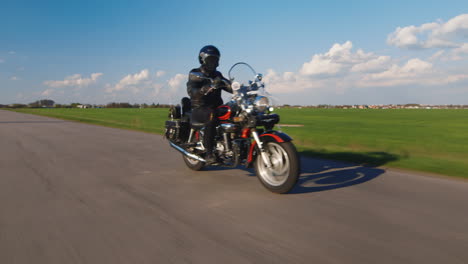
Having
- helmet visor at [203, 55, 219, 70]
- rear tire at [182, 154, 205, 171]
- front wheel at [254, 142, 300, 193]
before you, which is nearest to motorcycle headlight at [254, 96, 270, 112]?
front wheel at [254, 142, 300, 193]

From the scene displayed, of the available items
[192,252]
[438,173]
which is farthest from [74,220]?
[438,173]

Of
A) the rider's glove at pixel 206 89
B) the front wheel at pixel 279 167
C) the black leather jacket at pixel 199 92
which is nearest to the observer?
the front wheel at pixel 279 167

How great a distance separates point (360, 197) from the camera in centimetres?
420

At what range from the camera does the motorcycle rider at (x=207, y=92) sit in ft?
17.3

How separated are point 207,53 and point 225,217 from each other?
10.5 ft

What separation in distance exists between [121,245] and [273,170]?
255cm

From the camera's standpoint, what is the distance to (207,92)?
515cm

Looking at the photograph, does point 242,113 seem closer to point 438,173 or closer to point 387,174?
point 387,174

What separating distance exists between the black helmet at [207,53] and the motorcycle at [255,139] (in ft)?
1.35

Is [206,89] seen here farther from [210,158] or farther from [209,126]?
[210,158]

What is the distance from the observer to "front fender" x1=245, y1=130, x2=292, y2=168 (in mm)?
4266

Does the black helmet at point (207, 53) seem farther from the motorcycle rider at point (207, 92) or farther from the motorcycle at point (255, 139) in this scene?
the motorcycle at point (255, 139)

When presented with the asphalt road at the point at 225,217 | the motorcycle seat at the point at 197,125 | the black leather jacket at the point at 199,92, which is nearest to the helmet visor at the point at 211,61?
the black leather jacket at the point at 199,92

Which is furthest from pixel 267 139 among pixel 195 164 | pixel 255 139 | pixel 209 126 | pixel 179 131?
pixel 179 131
